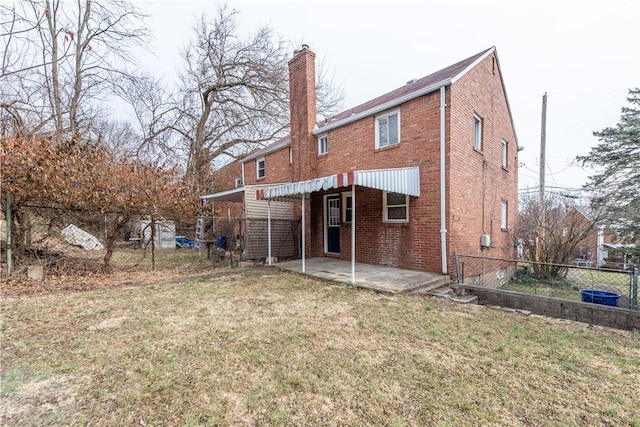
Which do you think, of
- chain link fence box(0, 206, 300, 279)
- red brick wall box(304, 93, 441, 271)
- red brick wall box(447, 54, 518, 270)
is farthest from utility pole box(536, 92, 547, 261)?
chain link fence box(0, 206, 300, 279)

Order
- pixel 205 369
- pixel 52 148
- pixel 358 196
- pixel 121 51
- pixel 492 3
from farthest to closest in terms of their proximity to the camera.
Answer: pixel 121 51, pixel 358 196, pixel 492 3, pixel 52 148, pixel 205 369

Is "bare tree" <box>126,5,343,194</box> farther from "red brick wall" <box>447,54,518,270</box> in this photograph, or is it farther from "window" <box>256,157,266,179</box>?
"red brick wall" <box>447,54,518,270</box>

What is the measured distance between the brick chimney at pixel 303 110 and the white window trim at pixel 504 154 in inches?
288

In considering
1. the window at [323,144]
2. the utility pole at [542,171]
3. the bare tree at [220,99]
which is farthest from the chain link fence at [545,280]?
the bare tree at [220,99]

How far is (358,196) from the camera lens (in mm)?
9281

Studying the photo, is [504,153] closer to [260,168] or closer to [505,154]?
[505,154]

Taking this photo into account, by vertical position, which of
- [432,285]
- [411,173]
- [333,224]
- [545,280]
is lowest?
[545,280]

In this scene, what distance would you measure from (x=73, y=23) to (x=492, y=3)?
16010mm

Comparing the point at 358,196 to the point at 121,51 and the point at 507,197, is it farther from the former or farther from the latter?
the point at 121,51

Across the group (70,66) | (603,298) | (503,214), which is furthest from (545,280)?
(70,66)

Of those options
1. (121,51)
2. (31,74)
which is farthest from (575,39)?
(31,74)

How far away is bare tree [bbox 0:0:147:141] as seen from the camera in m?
10.2

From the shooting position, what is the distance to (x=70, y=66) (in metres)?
12.6

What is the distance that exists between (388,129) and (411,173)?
186cm
